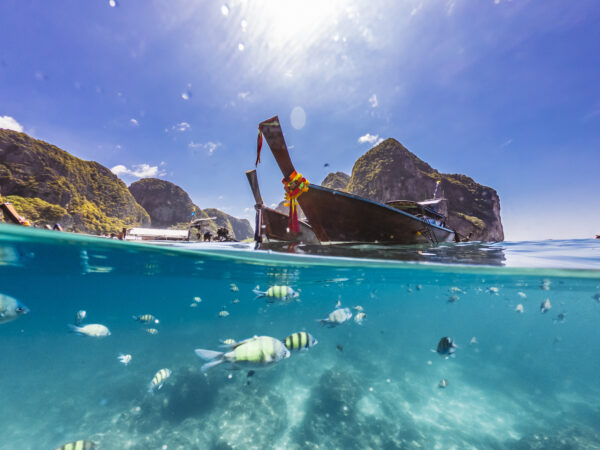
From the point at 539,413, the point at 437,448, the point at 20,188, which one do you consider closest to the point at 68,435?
the point at 437,448

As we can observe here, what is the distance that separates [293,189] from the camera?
620cm

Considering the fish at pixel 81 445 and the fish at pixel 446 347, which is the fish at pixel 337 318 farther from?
the fish at pixel 81 445

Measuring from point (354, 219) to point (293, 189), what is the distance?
363 centimetres

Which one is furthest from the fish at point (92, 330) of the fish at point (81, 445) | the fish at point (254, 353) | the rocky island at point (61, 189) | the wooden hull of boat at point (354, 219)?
the rocky island at point (61, 189)

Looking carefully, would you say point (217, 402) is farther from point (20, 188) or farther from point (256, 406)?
point (20, 188)

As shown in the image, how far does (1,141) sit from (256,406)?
8664 centimetres

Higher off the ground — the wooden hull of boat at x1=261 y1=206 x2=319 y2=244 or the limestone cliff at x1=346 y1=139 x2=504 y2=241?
the limestone cliff at x1=346 y1=139 x2=504 y2=241

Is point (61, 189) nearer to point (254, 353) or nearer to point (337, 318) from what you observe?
point (337, 318)

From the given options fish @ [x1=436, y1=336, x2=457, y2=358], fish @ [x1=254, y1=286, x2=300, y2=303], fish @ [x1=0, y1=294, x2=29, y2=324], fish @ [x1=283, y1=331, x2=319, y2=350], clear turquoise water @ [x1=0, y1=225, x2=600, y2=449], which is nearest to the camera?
fish @ [x1=283, y1=331, x2=319, y2=350]

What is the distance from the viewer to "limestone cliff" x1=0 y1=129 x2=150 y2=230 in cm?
4891

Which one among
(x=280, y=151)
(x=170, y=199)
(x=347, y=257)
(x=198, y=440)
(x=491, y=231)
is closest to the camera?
(x=280, y=151)

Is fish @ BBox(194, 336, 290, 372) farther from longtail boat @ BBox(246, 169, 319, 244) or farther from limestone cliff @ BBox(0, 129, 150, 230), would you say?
limestone cliff @ BBox(0, 129, 150, 230)

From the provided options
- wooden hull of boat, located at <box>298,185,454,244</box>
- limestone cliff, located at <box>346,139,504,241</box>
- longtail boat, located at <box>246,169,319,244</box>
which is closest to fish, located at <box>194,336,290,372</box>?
wooden hull of boat, located at <box>298,185,454,244</box>

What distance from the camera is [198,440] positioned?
7.79m
